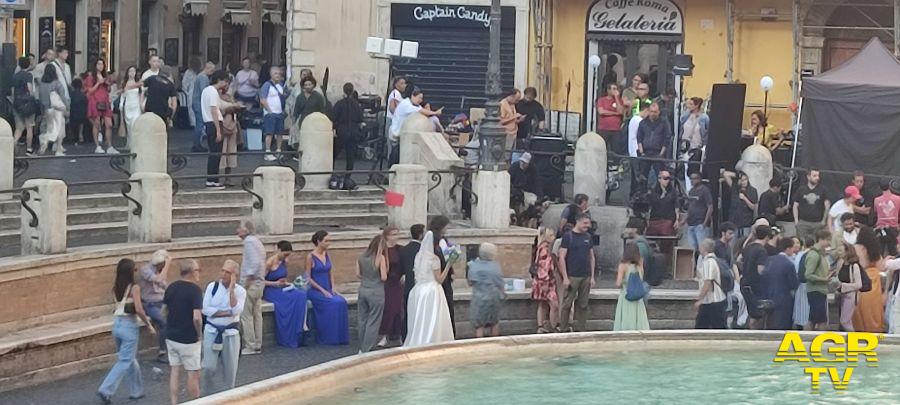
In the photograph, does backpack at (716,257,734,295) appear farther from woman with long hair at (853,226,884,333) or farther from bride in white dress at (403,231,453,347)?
bride in white dress at (403,231,453,347)

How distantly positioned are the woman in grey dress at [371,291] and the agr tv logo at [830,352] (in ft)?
15.0

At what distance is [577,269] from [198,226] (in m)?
4.48

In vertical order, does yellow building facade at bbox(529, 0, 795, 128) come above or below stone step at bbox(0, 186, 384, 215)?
above

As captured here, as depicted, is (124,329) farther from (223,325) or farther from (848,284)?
(848,284)

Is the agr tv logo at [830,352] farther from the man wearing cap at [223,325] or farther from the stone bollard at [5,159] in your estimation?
the stone bollard at [5,159]

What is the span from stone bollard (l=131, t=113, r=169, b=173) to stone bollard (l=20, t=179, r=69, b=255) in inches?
112

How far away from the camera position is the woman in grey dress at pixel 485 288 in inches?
914

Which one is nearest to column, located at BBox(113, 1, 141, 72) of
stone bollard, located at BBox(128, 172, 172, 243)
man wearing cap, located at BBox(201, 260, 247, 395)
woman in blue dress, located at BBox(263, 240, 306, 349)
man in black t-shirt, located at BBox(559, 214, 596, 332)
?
stone bollard, located at BBox(128, 172, 172, 243)

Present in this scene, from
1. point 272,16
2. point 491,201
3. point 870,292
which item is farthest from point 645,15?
point 272,16

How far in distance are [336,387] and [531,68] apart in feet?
65.4

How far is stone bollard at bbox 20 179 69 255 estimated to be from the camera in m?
21.6

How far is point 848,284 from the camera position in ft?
76.0

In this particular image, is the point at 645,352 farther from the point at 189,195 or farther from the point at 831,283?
the point at 189,195

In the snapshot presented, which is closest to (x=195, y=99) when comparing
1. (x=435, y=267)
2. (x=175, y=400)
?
(x=435, y=267)
